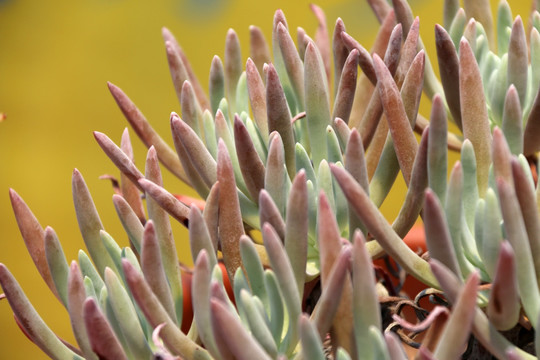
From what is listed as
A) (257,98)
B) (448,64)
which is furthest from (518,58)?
(257,98)

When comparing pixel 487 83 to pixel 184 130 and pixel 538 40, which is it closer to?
pixel 538 40

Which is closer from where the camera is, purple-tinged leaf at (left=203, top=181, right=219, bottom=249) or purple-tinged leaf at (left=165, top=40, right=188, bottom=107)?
purple-tinged leaf at (left=203, top=181, right=219, bottom=249)

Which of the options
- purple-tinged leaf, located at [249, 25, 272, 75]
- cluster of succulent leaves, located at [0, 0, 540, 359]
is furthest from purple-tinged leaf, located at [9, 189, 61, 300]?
purple-tinged leaf, located at [249, 25, 272, 75]

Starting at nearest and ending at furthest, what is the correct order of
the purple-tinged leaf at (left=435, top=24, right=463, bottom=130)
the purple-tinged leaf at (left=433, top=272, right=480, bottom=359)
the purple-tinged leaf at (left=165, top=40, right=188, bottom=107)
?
the purple-tinged leaf at (left=433, top=272, right=480, bottom=359), the purple-tinged leaf at (left=435, top=24, right=463, bottom=130), the purple-tinged leaf at (left=165, top=40, right=188, bottom=107)

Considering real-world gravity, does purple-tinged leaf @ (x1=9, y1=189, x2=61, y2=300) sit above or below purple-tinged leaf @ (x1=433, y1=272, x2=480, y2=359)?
above

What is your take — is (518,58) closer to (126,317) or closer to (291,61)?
(291,61)

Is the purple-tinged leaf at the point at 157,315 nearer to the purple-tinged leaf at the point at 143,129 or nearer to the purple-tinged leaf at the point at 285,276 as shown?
the purple-tinged leaf at the point at 285,276

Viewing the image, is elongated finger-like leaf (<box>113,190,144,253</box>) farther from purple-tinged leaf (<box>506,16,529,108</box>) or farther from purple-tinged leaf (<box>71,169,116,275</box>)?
purple-tinged leaf (<box>506,16,529,108</box>)
